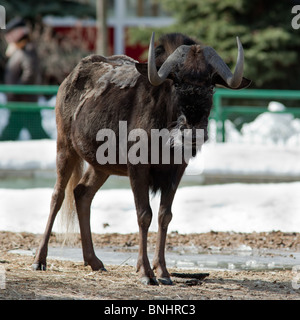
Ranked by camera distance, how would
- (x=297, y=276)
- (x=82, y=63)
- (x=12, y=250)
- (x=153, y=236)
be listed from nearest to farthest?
(x=297, y=276) < (x=82, y=63) < (x=12, y=250) < (x=153, y=236)

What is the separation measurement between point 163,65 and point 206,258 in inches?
105

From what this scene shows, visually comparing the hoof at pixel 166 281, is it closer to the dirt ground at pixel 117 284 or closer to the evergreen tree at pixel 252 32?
the dirt ground at pixel 117 284

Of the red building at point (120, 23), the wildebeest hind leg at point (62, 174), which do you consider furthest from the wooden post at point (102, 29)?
the wildebeest hind leg at point (62, 174)

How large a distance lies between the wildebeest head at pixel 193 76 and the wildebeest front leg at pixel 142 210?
0.64 metres

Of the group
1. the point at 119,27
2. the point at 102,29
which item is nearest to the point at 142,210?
the point at 102,29

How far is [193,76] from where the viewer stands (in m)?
6.28

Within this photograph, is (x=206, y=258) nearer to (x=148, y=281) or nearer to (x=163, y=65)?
(x=148, y=281)

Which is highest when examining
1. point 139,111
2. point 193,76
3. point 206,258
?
point 193,76

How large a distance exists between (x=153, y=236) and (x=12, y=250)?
182 centimetres

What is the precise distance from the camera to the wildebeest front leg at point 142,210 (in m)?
6.60

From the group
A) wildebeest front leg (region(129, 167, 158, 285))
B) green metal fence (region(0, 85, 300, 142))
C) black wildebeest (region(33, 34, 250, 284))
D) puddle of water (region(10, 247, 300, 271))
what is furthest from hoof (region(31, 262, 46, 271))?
green metal fence (region(0, 85, 300, 142))

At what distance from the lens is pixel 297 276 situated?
7152 millimetres

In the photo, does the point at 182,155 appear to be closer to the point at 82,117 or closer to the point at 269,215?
the point at 82,117

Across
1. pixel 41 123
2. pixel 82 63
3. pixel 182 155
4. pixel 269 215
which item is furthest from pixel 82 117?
pixel 41 123
